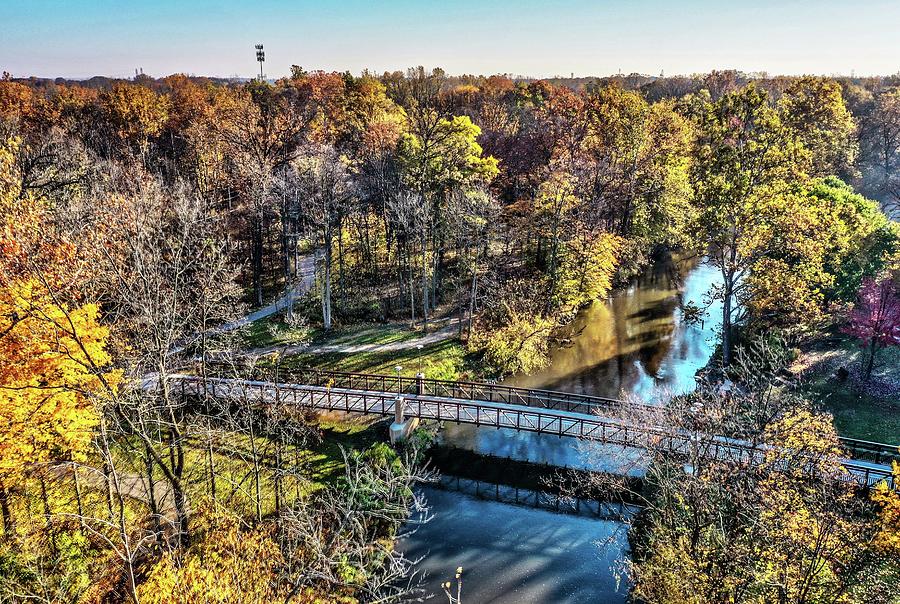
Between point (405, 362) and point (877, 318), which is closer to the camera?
point (877, 318)

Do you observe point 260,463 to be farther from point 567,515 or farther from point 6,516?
point 567,515

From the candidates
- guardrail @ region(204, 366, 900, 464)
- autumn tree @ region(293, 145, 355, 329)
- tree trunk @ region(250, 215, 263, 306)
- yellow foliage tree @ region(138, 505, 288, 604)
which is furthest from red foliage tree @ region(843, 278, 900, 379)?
tree trunk @ region(250, 215, 263, 306)

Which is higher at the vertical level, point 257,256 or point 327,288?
point 257,256

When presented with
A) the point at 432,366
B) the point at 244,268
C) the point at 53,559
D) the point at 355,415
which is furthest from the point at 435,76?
the point at 53,559

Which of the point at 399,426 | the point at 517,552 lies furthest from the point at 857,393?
the point at 399,426

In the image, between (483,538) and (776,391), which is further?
(483,538)

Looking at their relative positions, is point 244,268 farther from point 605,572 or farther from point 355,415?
point 605,572
